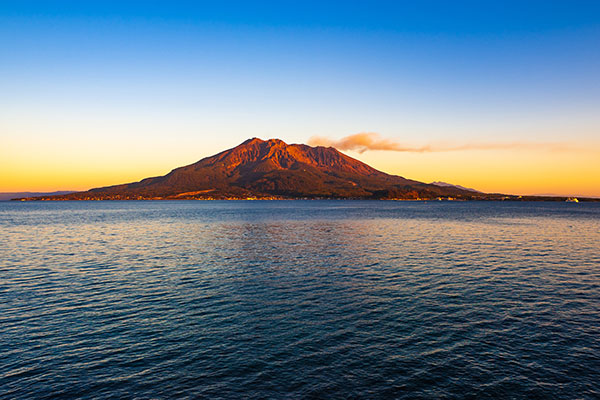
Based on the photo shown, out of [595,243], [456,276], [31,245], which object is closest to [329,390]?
[456,276]

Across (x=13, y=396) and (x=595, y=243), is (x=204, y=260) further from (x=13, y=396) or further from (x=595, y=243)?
(x=595, y=243)

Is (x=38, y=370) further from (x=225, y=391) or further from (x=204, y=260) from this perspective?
(x=204, y=260)

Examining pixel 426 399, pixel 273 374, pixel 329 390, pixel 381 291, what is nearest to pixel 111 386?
pixel 273 374

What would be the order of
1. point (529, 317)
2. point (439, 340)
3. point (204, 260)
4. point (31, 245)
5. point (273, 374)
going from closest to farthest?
point (273, 374) < point (439, 340) < point (529, 317) < point (204, 260) < point (31, 245)

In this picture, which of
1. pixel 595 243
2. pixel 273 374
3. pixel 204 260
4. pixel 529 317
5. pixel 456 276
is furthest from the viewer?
pixel 595 243

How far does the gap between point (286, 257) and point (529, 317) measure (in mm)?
36555

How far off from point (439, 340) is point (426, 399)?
25.0 ft

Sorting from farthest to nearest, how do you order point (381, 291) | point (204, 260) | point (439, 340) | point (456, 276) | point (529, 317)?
point (204, 260) → point (456, 276) → point (381, 291) → point (529, 317) → point (439, 340)

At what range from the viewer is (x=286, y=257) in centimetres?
5816

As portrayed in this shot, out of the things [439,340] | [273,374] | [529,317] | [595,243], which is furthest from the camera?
[595,243]

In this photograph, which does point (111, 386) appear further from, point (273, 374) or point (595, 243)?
point (595, 243)

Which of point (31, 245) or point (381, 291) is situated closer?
point (381, 291)

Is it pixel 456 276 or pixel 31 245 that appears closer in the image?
pixel 456 276

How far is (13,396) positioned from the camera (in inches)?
701
